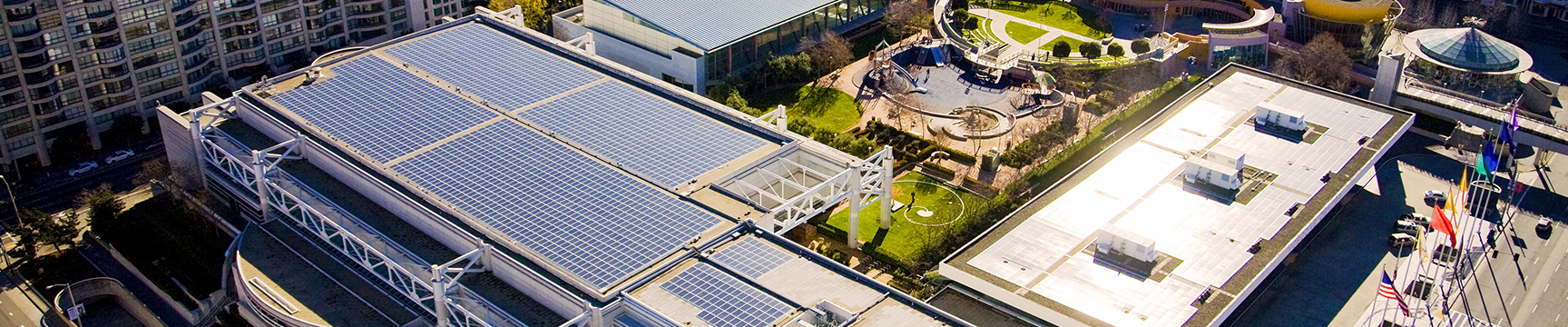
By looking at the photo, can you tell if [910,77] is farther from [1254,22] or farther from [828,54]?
[1254,22]

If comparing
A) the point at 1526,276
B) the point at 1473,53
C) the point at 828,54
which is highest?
the point at 1473,53

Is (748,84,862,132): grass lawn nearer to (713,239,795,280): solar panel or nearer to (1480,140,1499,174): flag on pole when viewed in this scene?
(713,239,795,280): solar panel

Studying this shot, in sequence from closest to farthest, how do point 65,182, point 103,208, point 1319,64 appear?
point 103,208 < point 65,182 < point 1319,64

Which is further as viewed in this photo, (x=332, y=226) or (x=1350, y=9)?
(x=1350, y=9)

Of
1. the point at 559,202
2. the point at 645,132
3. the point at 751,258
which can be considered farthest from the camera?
the point at 645,132

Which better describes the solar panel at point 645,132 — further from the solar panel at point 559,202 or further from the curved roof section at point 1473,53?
the curved roof section at point 1473,53

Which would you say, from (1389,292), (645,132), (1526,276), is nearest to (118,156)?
(645,132)

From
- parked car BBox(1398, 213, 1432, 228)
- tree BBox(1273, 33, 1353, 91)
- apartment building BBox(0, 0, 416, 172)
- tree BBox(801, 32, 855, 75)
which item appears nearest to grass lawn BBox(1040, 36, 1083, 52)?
tree BBox(1273, 33, 1353, 91)
